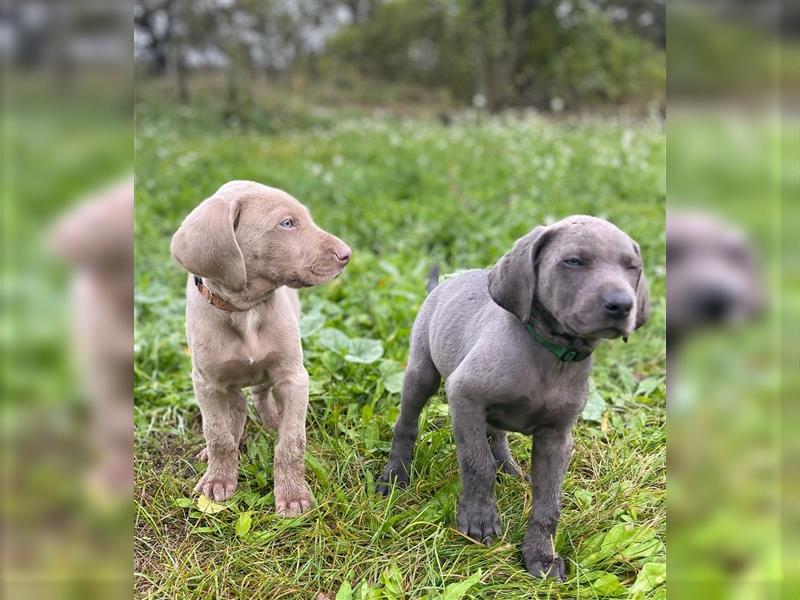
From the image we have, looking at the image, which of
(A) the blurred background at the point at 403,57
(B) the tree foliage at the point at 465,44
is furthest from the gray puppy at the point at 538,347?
(B) the tree foliage at the point at 465,44

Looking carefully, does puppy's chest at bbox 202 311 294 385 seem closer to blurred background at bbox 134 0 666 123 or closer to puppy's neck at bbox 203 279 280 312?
puppy's neck at bbox 203 279 280 312

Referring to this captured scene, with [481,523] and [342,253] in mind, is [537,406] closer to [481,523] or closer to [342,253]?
[481,523]

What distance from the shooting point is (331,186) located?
951 cm

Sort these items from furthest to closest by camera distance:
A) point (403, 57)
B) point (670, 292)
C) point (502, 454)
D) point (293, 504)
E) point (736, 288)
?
point (403, 57) → point (502, 454) → point (293, 504) → point (670, 292) → point (736, 288)

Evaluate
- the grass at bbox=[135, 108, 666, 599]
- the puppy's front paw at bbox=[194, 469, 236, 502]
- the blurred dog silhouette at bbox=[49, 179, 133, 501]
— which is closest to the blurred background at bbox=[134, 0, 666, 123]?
the grass at bbox=[135, 108, 666, 599]

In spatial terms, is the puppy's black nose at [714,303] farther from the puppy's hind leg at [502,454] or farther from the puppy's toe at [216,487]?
the puppy's toe at [216,487]

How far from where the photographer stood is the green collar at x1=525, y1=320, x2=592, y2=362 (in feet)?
8.91

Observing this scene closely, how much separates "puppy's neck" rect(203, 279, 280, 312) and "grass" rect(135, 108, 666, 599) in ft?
2.90

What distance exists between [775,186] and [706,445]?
0.31m

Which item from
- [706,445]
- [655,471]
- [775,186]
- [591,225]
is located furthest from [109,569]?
[655,471]

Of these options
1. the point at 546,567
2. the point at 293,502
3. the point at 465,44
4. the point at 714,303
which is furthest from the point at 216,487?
the point at 465,44

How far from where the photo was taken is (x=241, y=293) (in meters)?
3.09

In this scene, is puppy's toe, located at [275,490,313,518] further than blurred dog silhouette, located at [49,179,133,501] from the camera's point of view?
Yes

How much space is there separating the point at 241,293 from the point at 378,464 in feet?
3.86
